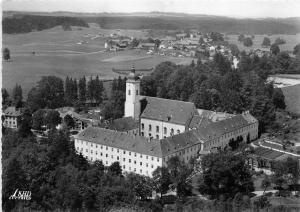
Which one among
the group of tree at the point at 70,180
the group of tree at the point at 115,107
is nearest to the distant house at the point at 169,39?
the group of tree at the point at 115,107

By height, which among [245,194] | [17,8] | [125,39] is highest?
[17,8]

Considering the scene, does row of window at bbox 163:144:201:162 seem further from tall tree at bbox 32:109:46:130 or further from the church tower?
tall tree at bbox 32:109:46:130

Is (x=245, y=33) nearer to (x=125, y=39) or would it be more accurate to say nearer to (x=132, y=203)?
(x=125, y=39)

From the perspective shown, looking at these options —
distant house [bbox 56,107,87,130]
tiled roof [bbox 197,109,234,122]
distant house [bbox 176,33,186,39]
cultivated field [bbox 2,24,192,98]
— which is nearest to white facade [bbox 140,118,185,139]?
tiled roof [bbox 197,109,234,122]

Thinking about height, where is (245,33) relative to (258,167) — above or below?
above

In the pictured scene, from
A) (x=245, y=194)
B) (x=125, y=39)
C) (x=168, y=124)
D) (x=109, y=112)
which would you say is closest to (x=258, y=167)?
(x=245, y=194)

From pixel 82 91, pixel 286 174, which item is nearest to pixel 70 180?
pixel 286 174

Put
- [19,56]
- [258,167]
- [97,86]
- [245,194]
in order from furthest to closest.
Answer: [19,56] < [97,86] < [258,167] < [245,194]
